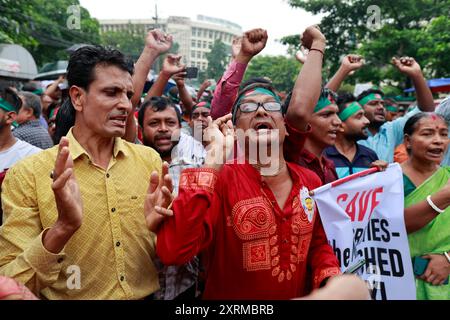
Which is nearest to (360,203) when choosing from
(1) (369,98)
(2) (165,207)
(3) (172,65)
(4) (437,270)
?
(4) (437,270)

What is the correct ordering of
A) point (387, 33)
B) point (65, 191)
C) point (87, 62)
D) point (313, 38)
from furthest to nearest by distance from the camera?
point (387, 33), point (313, 38), point (87, 62), point (65, 191)

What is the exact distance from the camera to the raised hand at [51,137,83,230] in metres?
1.63

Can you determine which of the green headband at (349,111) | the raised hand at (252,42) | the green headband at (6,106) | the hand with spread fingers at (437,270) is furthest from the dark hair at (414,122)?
the green headband at (6,106)

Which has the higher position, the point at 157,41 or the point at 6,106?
the point at 157,41

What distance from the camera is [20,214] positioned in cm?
181

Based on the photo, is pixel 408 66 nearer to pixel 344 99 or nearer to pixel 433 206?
pixel 344 99

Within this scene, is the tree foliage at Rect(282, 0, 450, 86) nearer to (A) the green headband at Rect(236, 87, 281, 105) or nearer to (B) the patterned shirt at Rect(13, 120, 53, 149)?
(B) the patterned shirt at Rect(13, 120, 53, 149)

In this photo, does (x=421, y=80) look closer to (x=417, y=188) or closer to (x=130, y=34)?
(x=417, y=188)

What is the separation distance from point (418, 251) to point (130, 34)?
38777 mm

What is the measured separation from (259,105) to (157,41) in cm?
130

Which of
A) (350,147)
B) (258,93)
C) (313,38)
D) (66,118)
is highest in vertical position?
(313,38)

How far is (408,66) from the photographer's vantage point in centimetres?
395

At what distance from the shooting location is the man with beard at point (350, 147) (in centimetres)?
365

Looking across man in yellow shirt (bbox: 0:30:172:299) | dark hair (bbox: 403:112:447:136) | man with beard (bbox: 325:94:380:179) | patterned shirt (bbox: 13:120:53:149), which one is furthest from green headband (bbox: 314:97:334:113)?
patterned shirt (bbox: 13:120:53:149)
